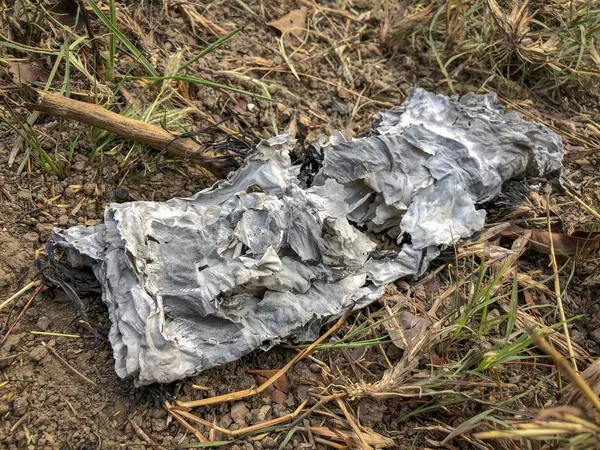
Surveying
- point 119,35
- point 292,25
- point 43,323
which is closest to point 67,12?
point 119,35

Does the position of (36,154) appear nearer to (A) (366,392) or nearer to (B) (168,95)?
(B) (168,95)

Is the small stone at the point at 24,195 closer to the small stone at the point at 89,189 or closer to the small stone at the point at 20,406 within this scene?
the small stone at the point at 89,189

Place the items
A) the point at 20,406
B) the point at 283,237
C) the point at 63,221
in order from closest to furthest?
the point at 20,406
the point at 283,237
the point at 63,221

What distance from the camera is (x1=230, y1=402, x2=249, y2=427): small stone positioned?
4.79 ft

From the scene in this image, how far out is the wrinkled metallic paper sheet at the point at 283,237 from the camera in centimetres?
146

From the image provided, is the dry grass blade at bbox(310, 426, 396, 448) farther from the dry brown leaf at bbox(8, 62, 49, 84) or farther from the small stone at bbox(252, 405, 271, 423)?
the dry brown leaf at bbox(8, 62, 49, 84)

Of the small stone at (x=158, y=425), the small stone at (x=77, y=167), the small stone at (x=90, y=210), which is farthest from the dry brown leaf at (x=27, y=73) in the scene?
the small stone at (x=158, y=425)

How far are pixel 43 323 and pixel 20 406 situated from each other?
0.81ft

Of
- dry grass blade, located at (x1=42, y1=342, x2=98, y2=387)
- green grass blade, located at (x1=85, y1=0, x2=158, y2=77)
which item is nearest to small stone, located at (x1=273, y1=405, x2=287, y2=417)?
dry grass blade, located at (x1=42, y1=342, x2=98, y2=387)

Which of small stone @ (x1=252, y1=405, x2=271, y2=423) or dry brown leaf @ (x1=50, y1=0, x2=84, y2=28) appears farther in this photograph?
dry brown leaf @ (x1=50, y1=0, x2=84, y2=28)

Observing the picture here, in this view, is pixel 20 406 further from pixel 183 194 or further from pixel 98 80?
pixel 98 80

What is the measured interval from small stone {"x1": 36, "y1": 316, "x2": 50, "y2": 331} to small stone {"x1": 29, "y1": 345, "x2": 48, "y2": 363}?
0.19 feet

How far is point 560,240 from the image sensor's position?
1.97 m

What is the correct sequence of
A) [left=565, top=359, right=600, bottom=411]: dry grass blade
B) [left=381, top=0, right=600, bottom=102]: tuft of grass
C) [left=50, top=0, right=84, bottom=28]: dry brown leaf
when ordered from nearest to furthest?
[left=565, top=359, right=600, bottom=411]: dry grass blade → [left=50, top=0, right=84, bottom=28]: dry brown leaf → [left=381, top=0, right=600, bottom=102]: tuft of grass
